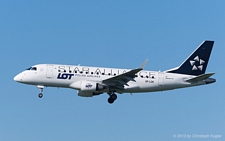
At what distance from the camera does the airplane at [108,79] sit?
53406 millimetres

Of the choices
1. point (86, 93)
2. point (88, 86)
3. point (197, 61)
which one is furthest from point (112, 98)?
point (197, 61)

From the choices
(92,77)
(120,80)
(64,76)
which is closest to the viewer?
(120,80)

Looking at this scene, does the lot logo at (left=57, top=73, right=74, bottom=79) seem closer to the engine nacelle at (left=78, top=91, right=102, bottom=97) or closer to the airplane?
the airplane

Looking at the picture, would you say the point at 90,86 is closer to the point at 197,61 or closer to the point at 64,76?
the point at 64,76

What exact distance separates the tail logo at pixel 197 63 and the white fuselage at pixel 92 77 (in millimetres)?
2151

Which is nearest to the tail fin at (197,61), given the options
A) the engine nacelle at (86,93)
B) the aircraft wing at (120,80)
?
the aircraft wing at (120,80)

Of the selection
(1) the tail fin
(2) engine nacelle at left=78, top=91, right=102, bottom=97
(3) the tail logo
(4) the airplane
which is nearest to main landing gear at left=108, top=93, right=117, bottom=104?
(4) the airplane

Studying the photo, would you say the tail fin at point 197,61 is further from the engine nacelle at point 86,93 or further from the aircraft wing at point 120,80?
the engine nacelle at point 86,93

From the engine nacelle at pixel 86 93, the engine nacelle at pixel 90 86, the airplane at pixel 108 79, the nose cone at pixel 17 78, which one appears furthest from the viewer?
the engine nacelle at pixel 86 93

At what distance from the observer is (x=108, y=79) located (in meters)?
53.2

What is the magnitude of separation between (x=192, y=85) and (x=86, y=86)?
1282 cm

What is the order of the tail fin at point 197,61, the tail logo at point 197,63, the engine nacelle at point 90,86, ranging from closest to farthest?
the engine nacelle at point 90,86 → the tail fin at point 197,61 → the tail logo at point 197,63

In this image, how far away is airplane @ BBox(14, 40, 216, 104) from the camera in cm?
5341

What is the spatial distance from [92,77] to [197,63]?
44.7ft
